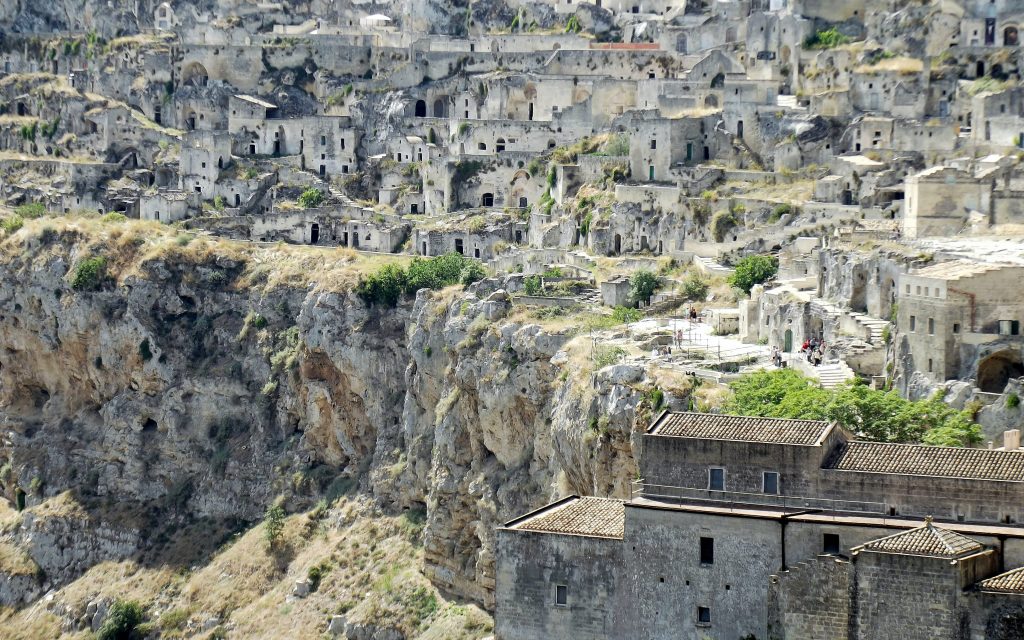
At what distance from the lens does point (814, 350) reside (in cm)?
5422

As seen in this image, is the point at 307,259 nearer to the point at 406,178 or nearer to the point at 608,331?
the point at 406,178

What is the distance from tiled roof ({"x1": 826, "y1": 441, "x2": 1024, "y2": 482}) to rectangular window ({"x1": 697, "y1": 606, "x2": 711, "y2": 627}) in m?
3.59

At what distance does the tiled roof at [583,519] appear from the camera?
136ft

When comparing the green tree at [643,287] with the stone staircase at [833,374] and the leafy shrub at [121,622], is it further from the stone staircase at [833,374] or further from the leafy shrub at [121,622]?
the leafy shrub at [121,622]

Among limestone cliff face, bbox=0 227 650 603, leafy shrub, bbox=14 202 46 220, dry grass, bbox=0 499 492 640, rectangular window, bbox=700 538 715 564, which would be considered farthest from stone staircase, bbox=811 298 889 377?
leafy shrub, bbox=14 202 46 220

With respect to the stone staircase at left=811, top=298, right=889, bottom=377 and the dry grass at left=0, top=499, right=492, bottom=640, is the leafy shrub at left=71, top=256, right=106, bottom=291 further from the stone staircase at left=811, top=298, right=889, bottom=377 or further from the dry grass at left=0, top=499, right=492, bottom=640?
the stone staircase at left=811, top=298, right=889, bottom=377

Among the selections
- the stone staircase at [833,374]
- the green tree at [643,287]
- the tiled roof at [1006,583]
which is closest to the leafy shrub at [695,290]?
the green tree at [643,287]

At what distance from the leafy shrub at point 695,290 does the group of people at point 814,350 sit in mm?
9326

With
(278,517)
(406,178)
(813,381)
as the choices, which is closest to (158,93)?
(406,178)

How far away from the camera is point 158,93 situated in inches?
3839

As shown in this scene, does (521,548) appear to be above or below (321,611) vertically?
above

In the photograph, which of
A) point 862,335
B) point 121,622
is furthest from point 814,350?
point 121,622

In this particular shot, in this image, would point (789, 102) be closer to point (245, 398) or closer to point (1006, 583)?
point (245, 398)

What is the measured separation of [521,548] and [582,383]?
15648mm
